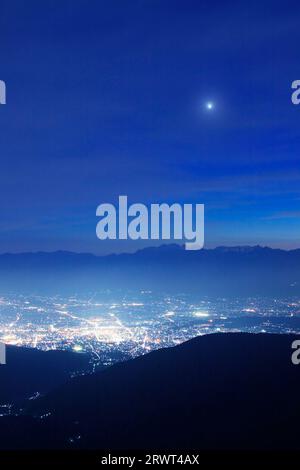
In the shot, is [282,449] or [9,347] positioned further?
[9,347]

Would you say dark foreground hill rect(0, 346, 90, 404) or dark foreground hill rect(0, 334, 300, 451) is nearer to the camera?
dark foreground hill rect(0, 334, 300, 451)

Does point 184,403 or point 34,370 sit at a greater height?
point 184,403

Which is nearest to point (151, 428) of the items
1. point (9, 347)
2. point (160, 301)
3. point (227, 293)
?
point (9, 347)

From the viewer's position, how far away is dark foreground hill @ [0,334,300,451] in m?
24.1

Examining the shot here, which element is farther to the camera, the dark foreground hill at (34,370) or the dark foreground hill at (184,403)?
the dark foreground hill at (34,370)

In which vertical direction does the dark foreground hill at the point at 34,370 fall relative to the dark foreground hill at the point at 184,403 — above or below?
below

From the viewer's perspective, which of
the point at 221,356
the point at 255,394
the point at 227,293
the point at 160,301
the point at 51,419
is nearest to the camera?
the point at 255,394

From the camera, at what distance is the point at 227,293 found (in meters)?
184

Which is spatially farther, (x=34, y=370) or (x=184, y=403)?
(x=34, y=370)

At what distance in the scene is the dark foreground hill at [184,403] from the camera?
2409cm

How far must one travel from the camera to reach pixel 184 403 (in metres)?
28.4

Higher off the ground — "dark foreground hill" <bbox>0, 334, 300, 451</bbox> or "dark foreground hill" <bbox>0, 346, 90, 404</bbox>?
"dark foreground hill" <bbox>0, 334, 300, 451</bbox>
